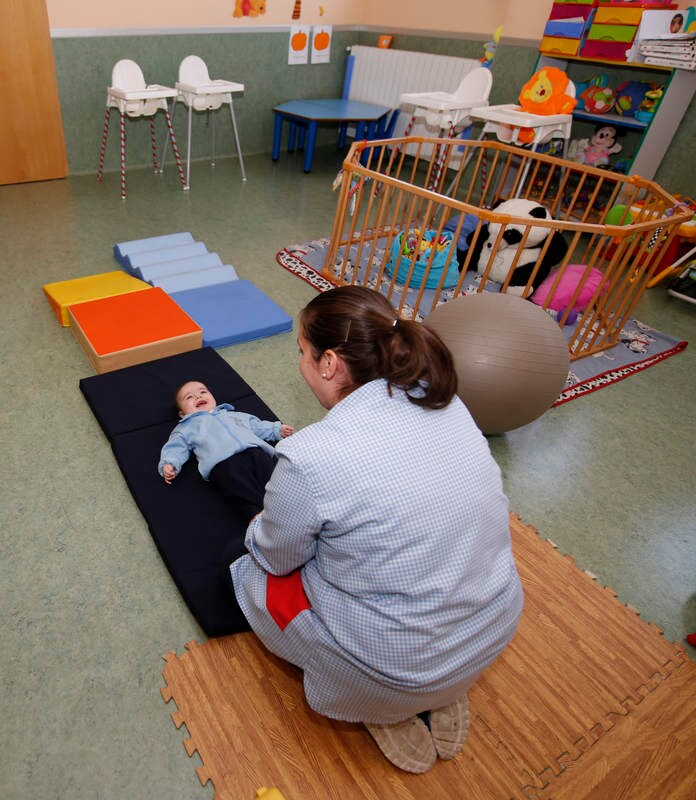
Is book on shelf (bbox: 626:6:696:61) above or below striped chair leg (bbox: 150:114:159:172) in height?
above

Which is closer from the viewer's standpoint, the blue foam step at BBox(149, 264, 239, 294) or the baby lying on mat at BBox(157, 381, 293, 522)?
the baby lying on mat at BBox(157, 381, 293, 522)

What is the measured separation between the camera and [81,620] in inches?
60.6

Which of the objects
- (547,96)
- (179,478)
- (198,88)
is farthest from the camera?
(198,88)

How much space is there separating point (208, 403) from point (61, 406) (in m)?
0.66

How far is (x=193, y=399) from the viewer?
212 cm

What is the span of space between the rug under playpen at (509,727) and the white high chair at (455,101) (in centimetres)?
377

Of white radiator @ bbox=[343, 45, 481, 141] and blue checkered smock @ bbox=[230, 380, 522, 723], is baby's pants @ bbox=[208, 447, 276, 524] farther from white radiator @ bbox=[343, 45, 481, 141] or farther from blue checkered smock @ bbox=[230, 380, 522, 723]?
white radiator @ bbox=[343, 45, 481, 141]

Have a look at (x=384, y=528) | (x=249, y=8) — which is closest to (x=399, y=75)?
(x=249, y=8)

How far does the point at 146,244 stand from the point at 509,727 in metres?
3.10

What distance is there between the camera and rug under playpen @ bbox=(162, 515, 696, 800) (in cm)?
129

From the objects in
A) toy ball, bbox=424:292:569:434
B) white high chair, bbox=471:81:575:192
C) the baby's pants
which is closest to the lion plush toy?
white high chair, bbox=471:81:575:192

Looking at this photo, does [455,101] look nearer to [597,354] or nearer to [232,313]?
[597,354]

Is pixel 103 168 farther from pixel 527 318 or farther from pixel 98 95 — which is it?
pixel 527 318

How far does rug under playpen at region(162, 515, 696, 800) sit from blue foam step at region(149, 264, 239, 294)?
6.77ft
